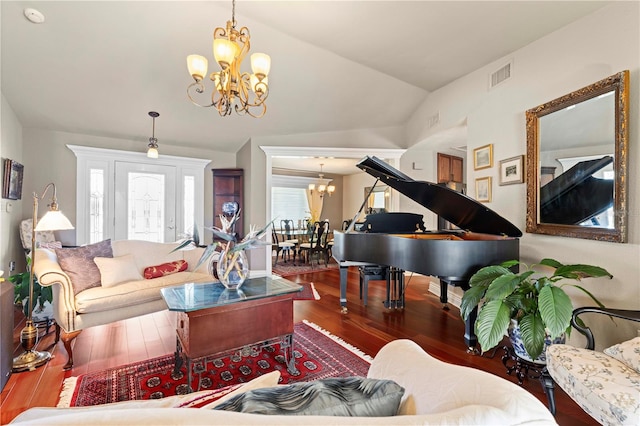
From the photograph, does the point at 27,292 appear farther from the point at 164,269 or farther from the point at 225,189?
the point at 225,189

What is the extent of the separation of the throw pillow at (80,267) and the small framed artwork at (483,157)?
14.1 ft

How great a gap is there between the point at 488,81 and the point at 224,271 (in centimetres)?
346

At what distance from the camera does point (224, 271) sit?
7.50ft

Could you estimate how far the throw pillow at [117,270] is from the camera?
2.80 metres

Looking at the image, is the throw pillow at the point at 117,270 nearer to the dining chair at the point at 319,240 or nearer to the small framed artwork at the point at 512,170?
the dining chair at the point at 319,240

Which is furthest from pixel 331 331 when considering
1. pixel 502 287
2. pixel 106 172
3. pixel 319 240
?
pixel 106 172

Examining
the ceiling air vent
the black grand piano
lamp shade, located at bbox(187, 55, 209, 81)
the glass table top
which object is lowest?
the glass table top

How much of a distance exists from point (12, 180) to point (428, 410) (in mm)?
5040

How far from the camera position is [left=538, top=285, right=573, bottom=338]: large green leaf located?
Result: 64.6 inches

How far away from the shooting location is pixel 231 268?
2.28 m

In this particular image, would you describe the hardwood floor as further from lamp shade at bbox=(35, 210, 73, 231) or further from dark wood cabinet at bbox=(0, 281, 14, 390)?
lamp shade at bbox=(35, 210, 73, 231)

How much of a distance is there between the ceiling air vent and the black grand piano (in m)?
1.44

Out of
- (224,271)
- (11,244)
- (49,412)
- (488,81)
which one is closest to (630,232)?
(488,81)

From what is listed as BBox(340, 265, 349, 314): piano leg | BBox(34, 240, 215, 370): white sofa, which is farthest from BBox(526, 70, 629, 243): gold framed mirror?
BBox(34, 240, 215, 370): white sofa
